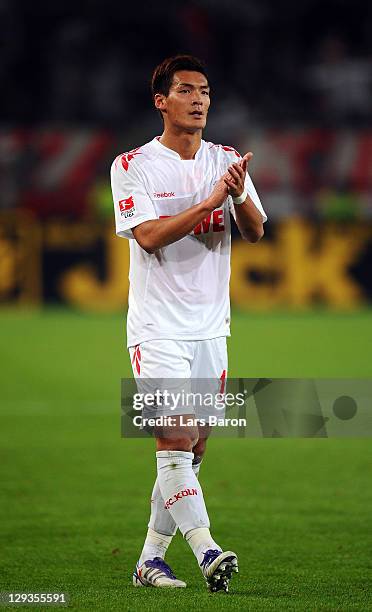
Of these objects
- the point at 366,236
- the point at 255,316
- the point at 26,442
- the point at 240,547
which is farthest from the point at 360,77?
the point at 240,547

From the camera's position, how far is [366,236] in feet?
65.7

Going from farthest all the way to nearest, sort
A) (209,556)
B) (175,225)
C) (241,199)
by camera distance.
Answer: (241,199) → (175,225) → (209,556)

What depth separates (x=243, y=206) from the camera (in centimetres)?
477

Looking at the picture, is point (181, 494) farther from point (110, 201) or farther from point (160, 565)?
point (110, 201)

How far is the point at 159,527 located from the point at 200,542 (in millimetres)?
501

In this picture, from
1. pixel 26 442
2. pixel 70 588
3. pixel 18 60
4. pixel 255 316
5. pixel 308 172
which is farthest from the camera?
pixel 18 60

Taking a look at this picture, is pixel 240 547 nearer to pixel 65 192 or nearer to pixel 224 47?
pixel 65 192

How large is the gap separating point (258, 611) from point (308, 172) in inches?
703

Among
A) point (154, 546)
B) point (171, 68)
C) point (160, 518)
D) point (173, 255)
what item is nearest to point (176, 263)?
point (173, 255)

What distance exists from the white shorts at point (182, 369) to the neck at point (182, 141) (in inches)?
30.1

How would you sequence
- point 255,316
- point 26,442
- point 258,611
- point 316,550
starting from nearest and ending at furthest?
point 258,611 < point 316,550 < point 26,442 < point 255,316

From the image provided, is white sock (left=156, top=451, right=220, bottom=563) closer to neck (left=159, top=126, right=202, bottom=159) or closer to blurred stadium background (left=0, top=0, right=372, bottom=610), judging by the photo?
neck (left=159, top=126, right=202, bottom=159)

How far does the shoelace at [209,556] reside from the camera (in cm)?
441

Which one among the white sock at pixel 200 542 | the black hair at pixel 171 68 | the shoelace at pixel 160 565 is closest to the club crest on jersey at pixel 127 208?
the black hair at pixel 171 68
